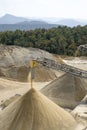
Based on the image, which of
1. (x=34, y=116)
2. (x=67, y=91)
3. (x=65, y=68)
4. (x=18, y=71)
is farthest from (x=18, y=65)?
(x=34, y=116)

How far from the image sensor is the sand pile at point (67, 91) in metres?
31.3

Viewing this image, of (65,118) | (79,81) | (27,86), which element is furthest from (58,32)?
(65,118)

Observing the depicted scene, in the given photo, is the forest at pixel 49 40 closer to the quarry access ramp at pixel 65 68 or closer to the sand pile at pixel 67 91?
the sand pile at pixel 67 91

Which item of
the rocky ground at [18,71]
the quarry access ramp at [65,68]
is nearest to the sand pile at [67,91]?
the quarry access ramp at [65,68]

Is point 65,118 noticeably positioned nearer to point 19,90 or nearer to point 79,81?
point 79,81

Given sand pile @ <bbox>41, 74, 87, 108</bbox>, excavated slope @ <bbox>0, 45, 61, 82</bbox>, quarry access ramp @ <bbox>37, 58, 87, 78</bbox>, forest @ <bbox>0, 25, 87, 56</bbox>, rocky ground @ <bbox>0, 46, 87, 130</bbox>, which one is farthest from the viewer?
forest @ <bbox>0, 25, 87, 56</bbox>

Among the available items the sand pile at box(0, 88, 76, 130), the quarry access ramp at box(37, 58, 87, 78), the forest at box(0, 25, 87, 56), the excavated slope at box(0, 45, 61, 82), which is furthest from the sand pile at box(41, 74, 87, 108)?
the forest at box(0, 25, 87, 56)

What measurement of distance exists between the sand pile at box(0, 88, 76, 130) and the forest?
36506 mm

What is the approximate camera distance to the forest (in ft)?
200

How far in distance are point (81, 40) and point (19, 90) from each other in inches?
1128

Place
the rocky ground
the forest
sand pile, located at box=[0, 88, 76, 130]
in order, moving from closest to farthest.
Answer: sand pile, located at box=[0, 88, 76, 130] → the rocky ground → the forest

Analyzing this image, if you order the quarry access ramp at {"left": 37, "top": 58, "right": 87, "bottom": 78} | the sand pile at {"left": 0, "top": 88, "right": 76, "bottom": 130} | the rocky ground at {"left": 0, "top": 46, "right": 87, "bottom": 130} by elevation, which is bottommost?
the rocky ground at {"left": 0, "top": 46, "right": 87, "bottom": 130}

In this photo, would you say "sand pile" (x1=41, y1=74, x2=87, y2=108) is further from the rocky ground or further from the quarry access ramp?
the rocky ground

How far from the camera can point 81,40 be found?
64.9 meters
